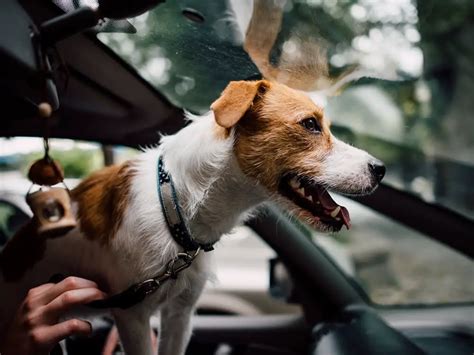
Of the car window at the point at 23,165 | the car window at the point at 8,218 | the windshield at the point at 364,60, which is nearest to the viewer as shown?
the windshield at the point at 364,60

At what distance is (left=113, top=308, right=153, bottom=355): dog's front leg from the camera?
1225mm

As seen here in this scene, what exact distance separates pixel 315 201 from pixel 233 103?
10.1 inches

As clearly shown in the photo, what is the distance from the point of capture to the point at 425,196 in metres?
1.94

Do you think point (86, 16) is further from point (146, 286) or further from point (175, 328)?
point (175, 328)

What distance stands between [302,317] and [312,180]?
1.10 m

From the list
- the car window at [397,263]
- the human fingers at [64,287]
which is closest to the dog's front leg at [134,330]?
the human fingers at [64,287]

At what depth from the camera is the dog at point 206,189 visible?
1.15 meters

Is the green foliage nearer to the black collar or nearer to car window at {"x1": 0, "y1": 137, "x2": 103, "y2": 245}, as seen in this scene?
car window at {"x1": 0, "y1": 137, "x2": 103, "y2": 245}

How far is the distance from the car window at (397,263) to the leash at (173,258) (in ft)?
2.06

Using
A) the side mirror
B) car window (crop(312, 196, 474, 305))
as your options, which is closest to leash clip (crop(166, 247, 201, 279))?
the side mirror

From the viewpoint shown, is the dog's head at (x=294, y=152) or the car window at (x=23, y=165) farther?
the car window at (x=23, y=165)

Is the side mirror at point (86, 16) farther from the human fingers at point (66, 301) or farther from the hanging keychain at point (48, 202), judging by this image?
the human fingers at point (66, 301)

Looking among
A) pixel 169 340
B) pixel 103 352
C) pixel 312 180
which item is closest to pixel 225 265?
pixel 103 352

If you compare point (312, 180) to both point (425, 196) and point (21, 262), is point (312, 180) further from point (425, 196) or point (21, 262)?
point (425, 196)
